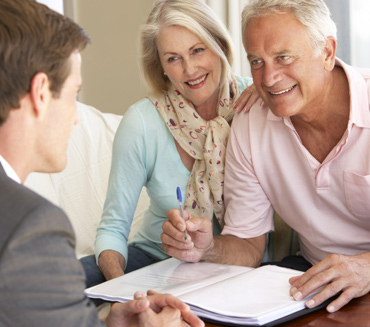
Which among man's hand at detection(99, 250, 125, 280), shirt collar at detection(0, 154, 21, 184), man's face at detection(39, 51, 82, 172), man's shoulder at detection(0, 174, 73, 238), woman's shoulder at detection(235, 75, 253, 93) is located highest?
woman's shoulder at detection(235, 75, 253, 93)

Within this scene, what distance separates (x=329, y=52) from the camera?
1611mm

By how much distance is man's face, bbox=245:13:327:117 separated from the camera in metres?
1.55

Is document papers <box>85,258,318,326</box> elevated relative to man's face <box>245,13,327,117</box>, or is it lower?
lower

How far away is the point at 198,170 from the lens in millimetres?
1927

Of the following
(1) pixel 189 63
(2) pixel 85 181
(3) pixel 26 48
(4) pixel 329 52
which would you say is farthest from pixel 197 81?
(3) pixel 26 48

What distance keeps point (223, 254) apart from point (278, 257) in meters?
0.41

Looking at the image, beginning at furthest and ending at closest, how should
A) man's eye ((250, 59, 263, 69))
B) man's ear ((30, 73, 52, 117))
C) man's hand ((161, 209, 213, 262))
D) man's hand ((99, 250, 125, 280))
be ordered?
1. man's hand ((99, 250, 125, 280))
2. man's eye ((250, 59, 263, 69))
3. man's hand ((161, 209, 213, 262))
4. man's ear ((30, 73, 52, 117))

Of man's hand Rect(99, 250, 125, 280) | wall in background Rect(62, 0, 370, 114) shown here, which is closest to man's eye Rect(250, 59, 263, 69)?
man's hand Rect(99, 250, 125, 280)

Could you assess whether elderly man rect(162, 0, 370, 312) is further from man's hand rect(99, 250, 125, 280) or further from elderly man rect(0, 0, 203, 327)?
elderly man rect(0, 0, 203, 327)

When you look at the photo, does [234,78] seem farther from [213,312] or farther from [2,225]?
[2,225]

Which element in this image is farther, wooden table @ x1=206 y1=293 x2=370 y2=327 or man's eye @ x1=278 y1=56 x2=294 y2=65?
man's eye @ x1=278 y1=56 x2=294 y2=65

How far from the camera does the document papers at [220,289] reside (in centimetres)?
111

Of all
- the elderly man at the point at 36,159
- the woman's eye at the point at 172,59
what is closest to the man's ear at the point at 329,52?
the woman's eye at the point at 172,59

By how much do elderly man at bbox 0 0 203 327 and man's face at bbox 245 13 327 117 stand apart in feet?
2.28
